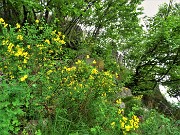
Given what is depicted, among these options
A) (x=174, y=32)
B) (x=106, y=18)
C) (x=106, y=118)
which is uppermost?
(x=106, y=18)

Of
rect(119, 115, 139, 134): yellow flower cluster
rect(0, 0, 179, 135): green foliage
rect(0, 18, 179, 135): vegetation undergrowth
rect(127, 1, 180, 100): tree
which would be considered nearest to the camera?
rect(0, 0, 179, 135): green foliage

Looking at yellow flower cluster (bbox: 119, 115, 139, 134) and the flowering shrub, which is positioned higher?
the flowering shrub

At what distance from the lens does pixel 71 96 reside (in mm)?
3895

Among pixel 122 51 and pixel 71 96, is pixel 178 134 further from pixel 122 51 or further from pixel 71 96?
pixel 122 51

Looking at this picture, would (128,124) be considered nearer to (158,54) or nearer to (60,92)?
(60,92)

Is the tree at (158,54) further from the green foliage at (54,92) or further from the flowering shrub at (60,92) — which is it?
the flowering shrub at (60,92)

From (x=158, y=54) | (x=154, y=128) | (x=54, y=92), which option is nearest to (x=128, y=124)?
(x=154, y=128)

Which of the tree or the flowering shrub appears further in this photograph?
the tree

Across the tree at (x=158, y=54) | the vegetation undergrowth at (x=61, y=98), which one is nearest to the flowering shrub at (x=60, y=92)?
the vegetation undergrowth at (x=61, y=98)

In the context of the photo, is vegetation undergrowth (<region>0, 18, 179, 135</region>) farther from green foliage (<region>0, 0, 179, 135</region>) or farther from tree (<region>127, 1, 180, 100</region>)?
tree (<region>127, 1, 180, 100</region>)

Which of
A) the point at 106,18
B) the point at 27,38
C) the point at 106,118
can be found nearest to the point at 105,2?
the point at 106,18

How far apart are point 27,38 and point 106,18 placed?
7.68 m

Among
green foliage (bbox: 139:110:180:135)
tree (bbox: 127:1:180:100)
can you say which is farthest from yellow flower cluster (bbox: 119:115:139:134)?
tree (bbox: 127:1:180:100)

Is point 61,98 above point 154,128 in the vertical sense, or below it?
above
